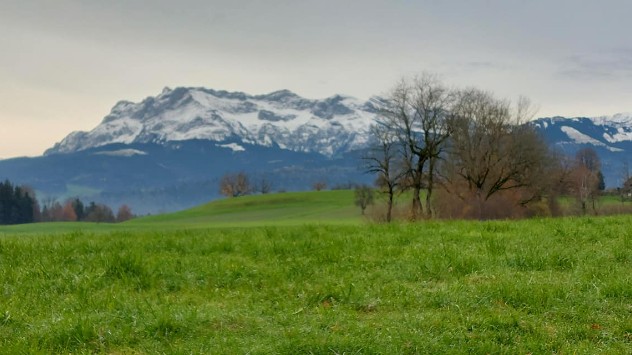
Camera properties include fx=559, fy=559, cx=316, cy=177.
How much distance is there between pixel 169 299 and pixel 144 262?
2.40 metres

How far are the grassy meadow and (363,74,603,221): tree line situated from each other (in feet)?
160

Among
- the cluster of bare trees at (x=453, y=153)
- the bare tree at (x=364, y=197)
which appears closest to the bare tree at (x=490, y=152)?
the cluster of bare trees at (x=453, y=153)

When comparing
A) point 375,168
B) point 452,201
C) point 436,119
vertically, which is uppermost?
point 436,119

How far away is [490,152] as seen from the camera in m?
68.9

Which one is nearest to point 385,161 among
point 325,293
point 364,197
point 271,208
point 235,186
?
point 364,197

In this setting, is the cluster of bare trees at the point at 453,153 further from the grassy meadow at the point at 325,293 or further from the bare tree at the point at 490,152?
the grassy meadow at the point at 325,293

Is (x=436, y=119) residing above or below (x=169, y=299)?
above

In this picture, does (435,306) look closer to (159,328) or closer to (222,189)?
(159,328)

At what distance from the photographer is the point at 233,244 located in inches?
551

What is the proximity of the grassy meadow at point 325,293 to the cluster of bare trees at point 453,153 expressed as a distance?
1969 inches

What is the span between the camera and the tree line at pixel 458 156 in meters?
66.1

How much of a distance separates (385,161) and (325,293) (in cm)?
6199

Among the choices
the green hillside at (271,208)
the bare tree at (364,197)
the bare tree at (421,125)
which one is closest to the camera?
the bare tree at (421,125)

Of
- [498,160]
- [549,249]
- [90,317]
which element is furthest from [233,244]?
[498,160]
